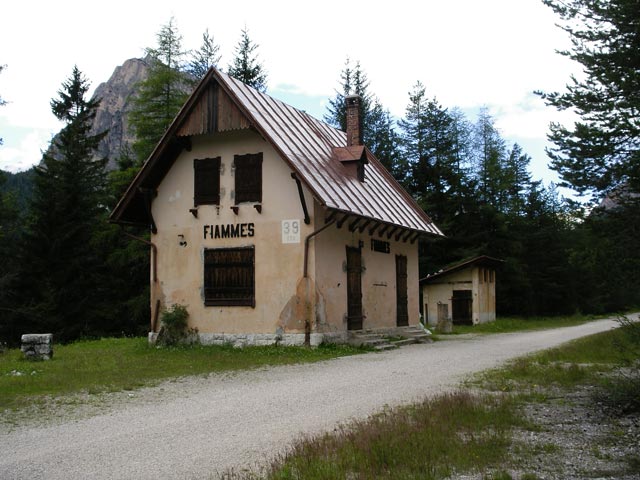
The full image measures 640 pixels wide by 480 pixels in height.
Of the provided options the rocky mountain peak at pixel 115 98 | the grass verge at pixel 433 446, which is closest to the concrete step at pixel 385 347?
the grass verge at pixel 433 446

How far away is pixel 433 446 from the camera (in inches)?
254

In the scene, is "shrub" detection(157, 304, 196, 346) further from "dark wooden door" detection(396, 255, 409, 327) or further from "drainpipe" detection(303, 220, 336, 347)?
"dark wooden door" detection(396, 255, 409, 327)

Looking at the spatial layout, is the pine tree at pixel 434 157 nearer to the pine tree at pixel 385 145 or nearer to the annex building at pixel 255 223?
the pine tree at pixel 385 145

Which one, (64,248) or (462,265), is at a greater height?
(64,248)

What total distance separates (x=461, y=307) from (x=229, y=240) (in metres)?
18.3

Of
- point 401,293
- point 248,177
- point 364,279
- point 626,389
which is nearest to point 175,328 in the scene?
point 248,177

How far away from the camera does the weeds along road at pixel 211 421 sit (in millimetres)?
6348

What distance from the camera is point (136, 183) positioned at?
784 inches

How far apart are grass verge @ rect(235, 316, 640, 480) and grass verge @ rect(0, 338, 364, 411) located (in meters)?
5.56

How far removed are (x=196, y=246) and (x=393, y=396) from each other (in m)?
11.0

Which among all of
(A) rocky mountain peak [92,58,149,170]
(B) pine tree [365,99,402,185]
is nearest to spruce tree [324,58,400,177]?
(B) pine tree [365,99,402,185]

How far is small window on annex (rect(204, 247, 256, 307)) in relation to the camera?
61.7ft

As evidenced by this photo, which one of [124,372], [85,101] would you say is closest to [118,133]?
[85,101]

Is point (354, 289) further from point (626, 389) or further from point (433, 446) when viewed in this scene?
point (433, 446)
